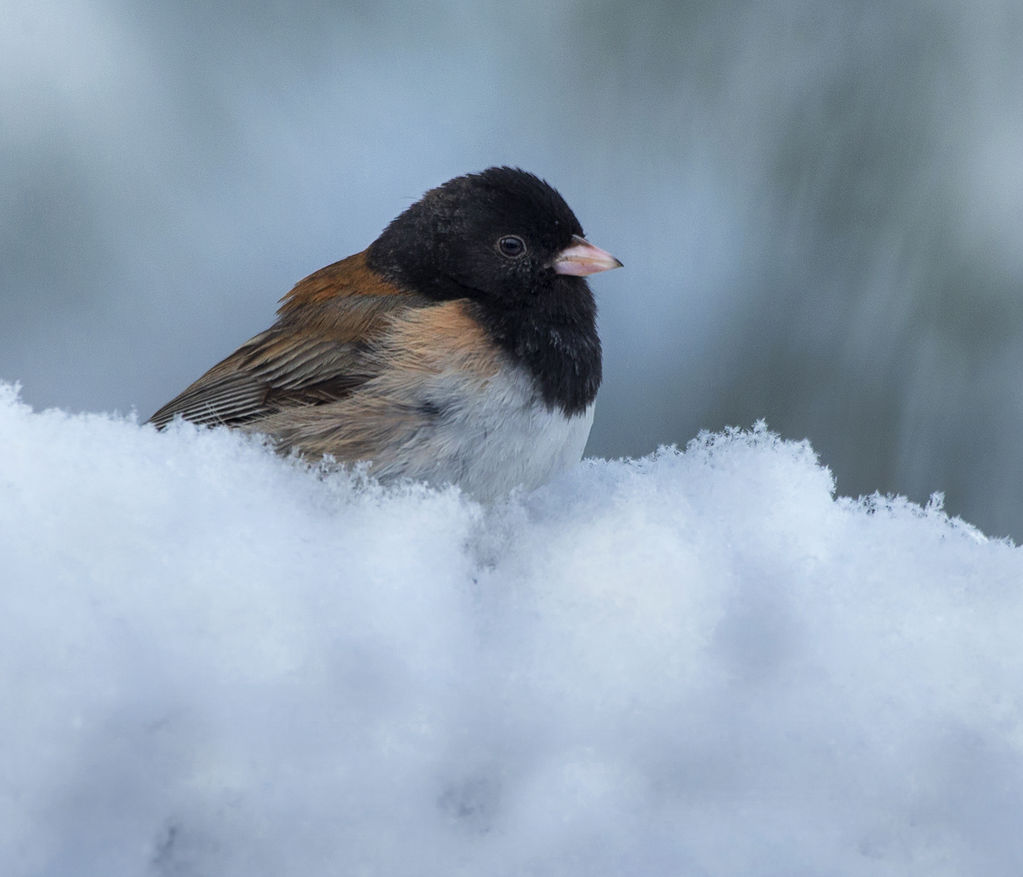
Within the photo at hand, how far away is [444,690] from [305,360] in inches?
37.3

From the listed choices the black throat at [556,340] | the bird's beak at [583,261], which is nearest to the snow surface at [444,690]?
the black throat at [556,340]

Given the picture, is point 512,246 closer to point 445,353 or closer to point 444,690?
point 445,353

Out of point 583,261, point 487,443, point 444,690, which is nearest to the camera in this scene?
point 444,690

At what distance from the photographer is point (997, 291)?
2.39 meters

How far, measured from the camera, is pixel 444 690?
84 centimetres

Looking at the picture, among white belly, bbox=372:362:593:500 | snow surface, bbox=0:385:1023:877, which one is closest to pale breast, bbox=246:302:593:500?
white belly, bbox=372:362:593:500

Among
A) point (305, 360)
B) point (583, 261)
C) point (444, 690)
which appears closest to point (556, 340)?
point (583, 261)

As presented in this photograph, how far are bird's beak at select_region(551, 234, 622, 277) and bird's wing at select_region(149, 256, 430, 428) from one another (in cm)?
23

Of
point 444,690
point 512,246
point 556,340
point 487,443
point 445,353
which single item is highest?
point 512,246

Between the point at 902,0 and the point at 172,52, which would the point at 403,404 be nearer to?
the point at 172,52

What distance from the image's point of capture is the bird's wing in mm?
1630

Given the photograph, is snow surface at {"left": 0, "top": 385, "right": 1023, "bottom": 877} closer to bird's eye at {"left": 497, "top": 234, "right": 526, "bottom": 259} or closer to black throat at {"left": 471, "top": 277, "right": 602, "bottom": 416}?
black throat at {"left": 471, "top": 277, "right": 602, "bottom": 416}

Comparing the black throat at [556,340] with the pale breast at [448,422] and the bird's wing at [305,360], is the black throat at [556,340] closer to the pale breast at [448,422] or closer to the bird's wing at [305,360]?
the pale breast at [448,422]

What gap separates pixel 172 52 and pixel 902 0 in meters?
1.61
